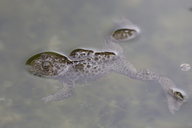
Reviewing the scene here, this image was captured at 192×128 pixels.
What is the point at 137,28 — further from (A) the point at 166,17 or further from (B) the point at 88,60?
(B) the point at 88,60

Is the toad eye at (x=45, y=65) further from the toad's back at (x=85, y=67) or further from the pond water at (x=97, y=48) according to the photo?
the toad's back at (x=85, y=67)

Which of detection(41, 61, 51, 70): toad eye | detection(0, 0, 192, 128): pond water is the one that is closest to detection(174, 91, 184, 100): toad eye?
detection(0, 0, 192, 128): pond water

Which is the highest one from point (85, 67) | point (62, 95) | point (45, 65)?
point (85, 67)

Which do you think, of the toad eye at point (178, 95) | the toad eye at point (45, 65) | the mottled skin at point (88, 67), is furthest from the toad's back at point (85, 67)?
the toad eye at point (178, 95)

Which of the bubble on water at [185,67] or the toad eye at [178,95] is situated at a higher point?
the bubble on water at [185,67]

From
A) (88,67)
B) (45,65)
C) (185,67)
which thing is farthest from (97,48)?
(185,67)

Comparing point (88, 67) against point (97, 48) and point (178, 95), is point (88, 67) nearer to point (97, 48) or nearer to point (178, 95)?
point (97, 48)
